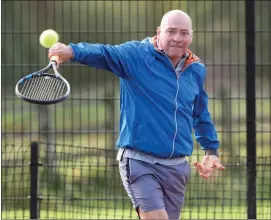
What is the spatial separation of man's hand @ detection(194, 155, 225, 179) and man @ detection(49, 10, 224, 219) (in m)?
0.20

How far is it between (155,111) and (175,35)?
51cm

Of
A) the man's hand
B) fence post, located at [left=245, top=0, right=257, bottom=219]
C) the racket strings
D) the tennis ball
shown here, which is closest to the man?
the man's hand

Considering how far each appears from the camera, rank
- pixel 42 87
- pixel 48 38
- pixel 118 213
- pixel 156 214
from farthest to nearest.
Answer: pixel 118 213, pixel 48 38, pixel 42 87, pixel 156 214

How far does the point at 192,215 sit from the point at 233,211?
63 cm

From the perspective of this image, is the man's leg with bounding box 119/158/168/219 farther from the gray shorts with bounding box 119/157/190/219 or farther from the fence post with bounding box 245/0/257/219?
the fence post with bounding box 245/0/257/219

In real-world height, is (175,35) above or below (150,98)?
above

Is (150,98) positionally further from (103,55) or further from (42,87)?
(42,87)

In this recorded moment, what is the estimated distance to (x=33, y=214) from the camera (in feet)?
31.6

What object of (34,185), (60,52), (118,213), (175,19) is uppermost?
(175,19)

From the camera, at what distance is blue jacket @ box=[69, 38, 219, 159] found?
6395mm

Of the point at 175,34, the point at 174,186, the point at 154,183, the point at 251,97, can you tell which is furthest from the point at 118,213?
the point at 175,34

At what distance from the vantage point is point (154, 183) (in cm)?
640

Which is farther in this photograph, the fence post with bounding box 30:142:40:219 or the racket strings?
the fence post with bounding box 30:142:40:219

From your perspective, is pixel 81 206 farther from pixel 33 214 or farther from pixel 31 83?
pixel 31 83
